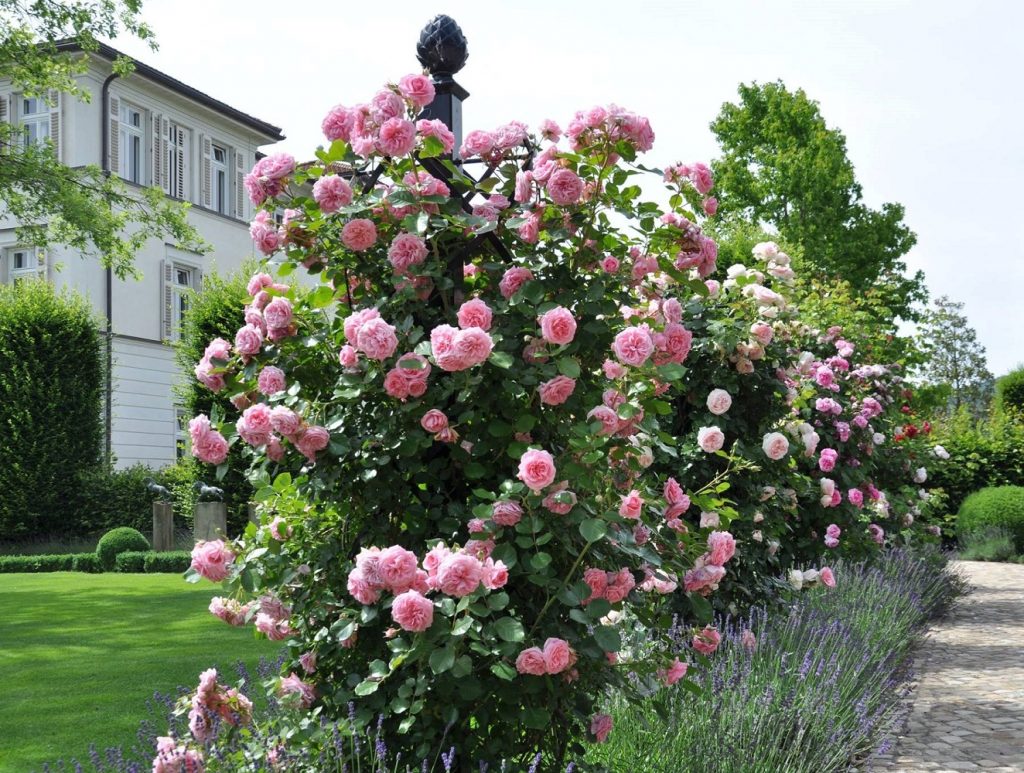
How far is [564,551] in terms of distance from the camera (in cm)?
283

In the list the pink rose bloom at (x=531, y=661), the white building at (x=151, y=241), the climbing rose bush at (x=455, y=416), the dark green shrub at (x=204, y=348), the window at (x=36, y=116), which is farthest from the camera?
the window at (x=36, y=116)

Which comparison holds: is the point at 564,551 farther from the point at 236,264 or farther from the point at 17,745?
the point at 236,264

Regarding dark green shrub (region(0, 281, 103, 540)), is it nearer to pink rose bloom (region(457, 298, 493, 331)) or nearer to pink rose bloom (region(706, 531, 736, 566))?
pink rose bloom (region(706, 531, 736, 566))

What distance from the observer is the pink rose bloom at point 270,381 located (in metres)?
2.90

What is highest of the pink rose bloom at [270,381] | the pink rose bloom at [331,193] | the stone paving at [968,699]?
the pink rose bloom at [331,193]

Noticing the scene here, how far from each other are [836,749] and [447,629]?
234 cm

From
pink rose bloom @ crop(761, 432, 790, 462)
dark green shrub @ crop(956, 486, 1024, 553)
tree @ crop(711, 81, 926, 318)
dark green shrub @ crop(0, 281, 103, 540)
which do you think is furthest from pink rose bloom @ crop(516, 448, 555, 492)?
tree @ crop(711, 81, 926, 318)

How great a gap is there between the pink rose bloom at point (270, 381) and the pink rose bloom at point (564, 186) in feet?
3.14

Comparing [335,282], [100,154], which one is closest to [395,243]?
[335,282]

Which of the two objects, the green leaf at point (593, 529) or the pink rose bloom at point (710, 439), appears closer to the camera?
the green leaf at point (593, 529)

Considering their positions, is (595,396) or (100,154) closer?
(595,396)

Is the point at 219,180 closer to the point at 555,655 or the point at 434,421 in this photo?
the point at 434,421

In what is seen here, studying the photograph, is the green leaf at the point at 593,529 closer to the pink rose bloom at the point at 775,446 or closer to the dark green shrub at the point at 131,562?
the pink rose bloom at the point at 775,446

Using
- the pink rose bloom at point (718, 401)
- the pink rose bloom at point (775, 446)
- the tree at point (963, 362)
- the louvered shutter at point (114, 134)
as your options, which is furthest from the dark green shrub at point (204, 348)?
the tree at point (963, 362)
